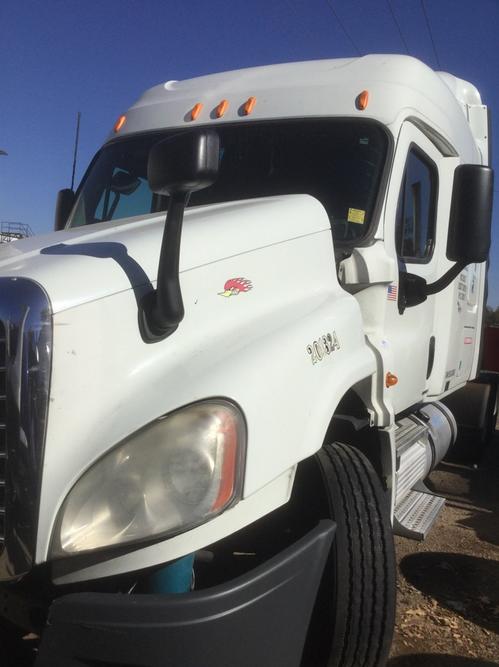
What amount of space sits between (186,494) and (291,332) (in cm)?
73

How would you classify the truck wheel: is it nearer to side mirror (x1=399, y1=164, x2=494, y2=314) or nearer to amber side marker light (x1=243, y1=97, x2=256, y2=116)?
side mirror (x1=399, y1=164, x2=494, y2=314)

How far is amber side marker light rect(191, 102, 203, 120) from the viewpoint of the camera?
12.5 feet

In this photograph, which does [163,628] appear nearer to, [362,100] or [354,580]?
[354,580]

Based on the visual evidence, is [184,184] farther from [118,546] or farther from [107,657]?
[107,657]

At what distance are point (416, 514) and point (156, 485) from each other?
8.26 ft

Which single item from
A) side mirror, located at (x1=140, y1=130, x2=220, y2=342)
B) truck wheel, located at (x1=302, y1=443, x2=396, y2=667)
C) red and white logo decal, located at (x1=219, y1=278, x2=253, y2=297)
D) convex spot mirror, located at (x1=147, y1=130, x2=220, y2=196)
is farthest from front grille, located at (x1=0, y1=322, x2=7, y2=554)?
truck wheel, located at (x1=302, y1=443, x2=396, y2=667)

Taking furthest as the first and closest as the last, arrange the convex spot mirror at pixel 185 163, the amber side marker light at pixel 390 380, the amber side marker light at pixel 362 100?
the amber side marker light at pixel 362 100 → the amber side marker light at pixel 390 380 → the convex spot mirror at pixel 185 163

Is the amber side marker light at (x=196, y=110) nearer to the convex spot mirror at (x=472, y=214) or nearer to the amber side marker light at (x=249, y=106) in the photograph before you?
the amber side marker light at (x=249, y=106)

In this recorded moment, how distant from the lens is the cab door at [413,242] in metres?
3.37

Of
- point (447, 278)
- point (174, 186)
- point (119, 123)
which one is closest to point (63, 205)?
point (119, 123)

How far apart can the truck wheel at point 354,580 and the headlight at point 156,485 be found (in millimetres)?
744

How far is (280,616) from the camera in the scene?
1.94 metres

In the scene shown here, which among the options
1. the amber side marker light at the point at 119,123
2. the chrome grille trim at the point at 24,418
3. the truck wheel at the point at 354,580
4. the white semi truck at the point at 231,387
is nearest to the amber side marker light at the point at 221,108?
the white semi truck at the point at 231,387

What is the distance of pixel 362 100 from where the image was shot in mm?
3416
